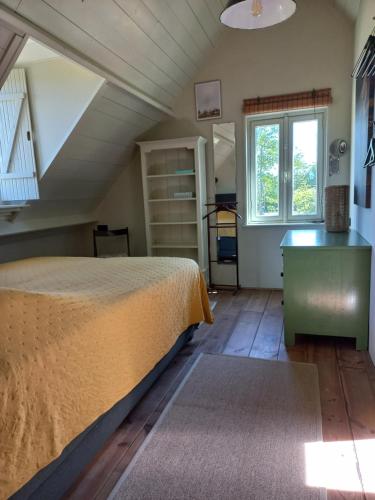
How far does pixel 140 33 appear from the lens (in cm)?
283

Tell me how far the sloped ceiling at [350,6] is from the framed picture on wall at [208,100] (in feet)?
4.49

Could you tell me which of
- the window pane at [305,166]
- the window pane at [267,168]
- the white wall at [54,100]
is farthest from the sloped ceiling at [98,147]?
the window pane at [305,166]

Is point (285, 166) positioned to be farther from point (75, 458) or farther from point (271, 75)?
point (75, 458)

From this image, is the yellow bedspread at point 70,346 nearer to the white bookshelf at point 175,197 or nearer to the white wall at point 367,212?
the white wall at point 367,212

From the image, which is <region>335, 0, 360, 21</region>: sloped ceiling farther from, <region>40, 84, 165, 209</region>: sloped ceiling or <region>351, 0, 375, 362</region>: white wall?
<region>40, 84, 165, 209</region>: sloped ceiling

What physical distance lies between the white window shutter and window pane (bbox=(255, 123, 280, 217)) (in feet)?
8.12

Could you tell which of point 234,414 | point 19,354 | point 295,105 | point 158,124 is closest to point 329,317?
point 234,414

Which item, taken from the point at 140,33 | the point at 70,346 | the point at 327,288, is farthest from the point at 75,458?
the point at 140,33

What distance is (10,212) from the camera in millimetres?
3338

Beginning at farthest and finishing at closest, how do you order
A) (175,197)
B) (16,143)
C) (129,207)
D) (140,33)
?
(129,207) < (175,197) < (16,143) < (140,33)

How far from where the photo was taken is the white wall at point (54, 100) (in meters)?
3.07

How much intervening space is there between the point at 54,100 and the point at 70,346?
275 centimetres

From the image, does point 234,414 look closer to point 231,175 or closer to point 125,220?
point 231,175

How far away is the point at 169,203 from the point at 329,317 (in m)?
2.57
